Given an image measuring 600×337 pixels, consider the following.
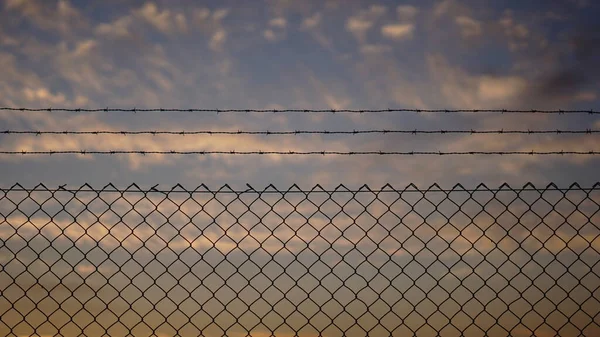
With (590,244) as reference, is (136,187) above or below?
above

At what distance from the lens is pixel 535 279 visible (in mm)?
4406

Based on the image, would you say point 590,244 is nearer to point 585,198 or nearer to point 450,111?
point 585,198

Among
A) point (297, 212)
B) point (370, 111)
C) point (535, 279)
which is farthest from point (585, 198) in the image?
point (297, 212)

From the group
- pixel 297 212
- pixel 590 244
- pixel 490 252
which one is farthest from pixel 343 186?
pixel 590 244

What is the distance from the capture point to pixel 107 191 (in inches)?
177

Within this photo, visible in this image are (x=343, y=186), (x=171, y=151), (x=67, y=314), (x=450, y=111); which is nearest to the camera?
(x=67, y=314)

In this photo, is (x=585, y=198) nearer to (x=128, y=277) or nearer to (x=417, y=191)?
(x=417, y=191)

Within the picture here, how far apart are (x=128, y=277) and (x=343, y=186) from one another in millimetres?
1514

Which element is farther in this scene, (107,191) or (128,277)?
(107,191)

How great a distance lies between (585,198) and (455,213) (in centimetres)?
105

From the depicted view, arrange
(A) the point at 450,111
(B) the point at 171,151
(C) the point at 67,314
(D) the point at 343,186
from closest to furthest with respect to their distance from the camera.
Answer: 1. (C) the point at 67,314
2. (D) the point at 343,186
3. (B) the point at 171,151
4. (A) the point at 450,111

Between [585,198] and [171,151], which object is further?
[171,151]

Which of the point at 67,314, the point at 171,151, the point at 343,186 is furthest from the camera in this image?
the point at 171,151

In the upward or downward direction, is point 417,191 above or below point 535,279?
above
